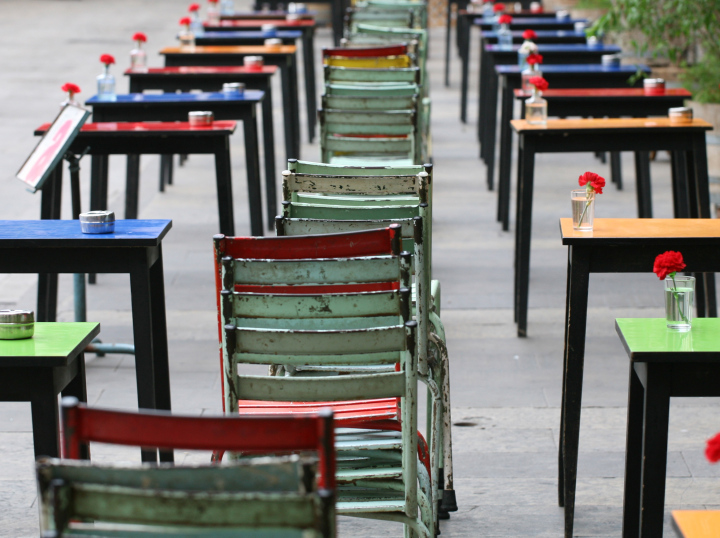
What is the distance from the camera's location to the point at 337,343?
7.30 feet

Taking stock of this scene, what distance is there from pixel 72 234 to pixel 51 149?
68cm

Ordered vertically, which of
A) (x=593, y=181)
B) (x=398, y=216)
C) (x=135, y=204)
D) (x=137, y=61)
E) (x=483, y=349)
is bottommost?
(x=483, y=349)

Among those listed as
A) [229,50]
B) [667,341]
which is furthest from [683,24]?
[667,341]

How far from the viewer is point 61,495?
1.42 metres

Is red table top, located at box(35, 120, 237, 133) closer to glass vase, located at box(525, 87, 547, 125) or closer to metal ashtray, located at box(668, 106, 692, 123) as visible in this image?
glass vase, located at box(525, 87, 547, 125)

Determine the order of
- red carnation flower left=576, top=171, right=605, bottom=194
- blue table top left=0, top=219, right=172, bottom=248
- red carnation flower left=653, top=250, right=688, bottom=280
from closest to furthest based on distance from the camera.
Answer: red carnation flower left=653, top=250, right=688, bottom=280 < blue table top left=0, top=219, right=172, bottom=248 < red carnation flower left=576, top=171, right=605, bottom=194

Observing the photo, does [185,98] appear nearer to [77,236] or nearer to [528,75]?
[528,75]

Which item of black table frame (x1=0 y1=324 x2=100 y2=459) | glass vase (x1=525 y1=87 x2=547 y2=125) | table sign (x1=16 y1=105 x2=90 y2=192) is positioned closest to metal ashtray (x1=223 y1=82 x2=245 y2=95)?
glass vase (x1=525 y1=87 x2=547 y2=125)

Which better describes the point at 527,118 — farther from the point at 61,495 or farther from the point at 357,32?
the point at 357,32

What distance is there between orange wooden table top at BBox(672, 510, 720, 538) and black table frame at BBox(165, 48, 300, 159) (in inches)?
240

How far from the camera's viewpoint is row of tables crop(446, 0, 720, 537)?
8.48 ft

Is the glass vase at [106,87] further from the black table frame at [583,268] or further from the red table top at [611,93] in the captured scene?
the black table frame at [583,268]

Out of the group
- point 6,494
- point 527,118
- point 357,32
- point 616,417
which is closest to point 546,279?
point 527,118

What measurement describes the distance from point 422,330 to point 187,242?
3.63 meters
